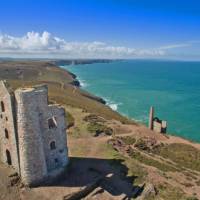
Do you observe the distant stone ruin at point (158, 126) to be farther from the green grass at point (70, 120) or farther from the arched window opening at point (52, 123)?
the arched window opening at point (52, 123)

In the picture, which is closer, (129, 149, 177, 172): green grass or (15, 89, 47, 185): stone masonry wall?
(15, 89, 47, 185): stone masonry wall

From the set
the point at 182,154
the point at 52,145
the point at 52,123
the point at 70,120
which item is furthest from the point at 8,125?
the point at 182,154

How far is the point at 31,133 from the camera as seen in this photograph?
1096 inches

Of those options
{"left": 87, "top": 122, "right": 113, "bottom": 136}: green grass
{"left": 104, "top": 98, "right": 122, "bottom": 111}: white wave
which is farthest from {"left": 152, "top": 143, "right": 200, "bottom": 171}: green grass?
{"left": 104, "top": 98, "right": 122, "bottom": 111}: white wave

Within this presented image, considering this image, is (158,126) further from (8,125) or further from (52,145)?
(8,125)

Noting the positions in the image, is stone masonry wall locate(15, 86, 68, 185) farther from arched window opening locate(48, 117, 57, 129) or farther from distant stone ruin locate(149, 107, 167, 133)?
distant stone ruin locate(149, 107, 167, 133)

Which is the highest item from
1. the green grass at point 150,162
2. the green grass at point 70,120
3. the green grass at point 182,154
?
the green grass at point 70,120

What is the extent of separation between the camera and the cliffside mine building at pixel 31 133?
90.3ft

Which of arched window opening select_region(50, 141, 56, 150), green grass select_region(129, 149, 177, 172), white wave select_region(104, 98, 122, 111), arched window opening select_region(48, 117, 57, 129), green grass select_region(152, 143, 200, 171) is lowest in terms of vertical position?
white wave select_region(104, 98, 122, 111)

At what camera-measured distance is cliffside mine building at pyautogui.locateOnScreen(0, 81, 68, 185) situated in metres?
27.5

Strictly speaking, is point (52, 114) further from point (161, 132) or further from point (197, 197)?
point (161, 132)

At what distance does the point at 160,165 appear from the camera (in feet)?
127

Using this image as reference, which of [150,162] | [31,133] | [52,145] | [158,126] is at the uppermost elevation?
[31,133]

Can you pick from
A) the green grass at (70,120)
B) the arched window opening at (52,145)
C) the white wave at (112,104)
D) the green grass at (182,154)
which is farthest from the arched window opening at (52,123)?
the white wave at (112,104)
